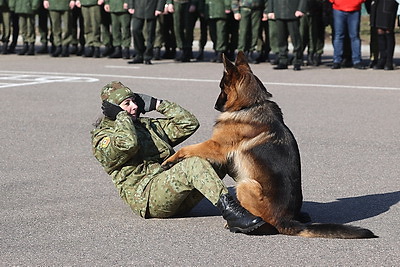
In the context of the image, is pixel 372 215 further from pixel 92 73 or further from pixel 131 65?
pixel 131 65

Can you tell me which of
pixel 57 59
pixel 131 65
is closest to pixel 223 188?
pixel 131 65

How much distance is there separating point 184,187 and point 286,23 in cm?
1268

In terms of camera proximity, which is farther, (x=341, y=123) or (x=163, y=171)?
(x=341, y=123)

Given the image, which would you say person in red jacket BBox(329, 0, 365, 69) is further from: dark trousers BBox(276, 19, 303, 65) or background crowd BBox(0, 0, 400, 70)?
dark trousers BBox(276, 19, 303, 65)

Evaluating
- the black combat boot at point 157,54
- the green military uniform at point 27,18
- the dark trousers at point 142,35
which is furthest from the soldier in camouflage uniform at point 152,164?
the green military uniform at point 27,18

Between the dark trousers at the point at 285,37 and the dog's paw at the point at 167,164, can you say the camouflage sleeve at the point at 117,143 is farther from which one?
the dark trousers at the point at 285,37

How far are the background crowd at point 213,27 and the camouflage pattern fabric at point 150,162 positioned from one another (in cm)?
1151

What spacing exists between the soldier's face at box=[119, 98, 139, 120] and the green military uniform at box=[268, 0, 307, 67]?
11.9 meters

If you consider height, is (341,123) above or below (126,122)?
below

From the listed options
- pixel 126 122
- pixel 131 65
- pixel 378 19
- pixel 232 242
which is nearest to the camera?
pixel 232 242

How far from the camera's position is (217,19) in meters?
21.2

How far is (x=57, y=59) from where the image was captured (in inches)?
874

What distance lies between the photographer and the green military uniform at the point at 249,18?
2030 cm

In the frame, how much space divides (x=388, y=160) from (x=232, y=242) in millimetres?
3623
